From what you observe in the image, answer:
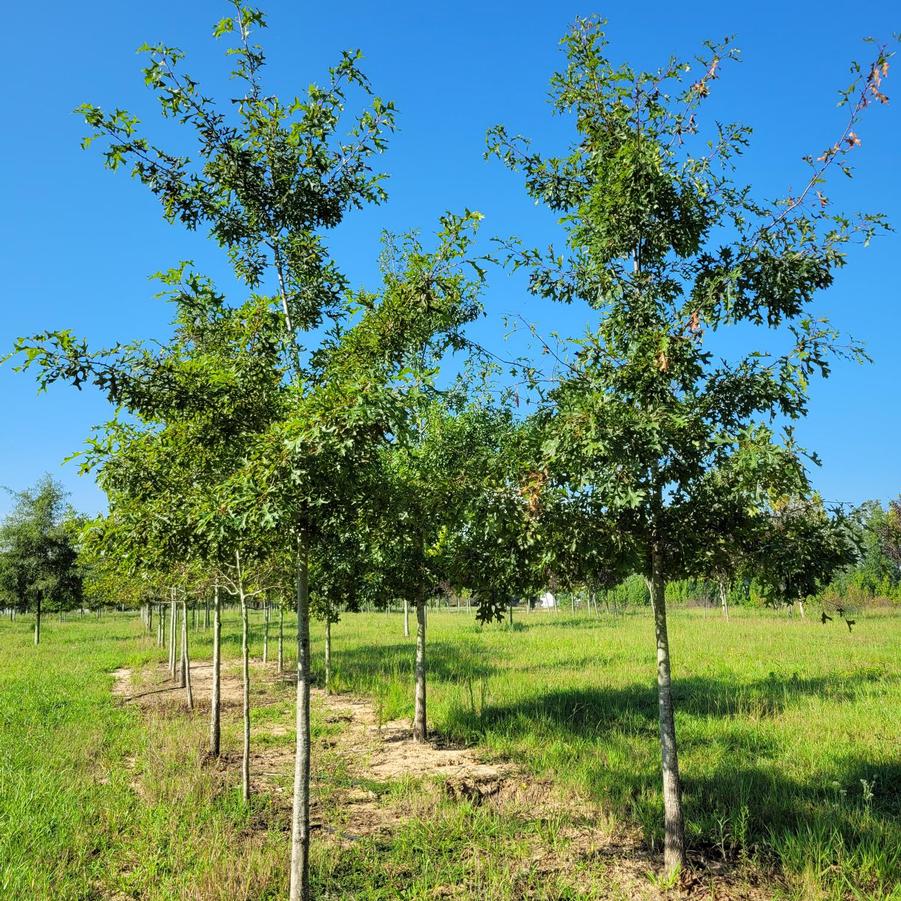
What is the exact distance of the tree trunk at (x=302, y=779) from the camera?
604cm

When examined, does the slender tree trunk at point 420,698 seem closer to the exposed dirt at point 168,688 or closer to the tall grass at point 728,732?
the tall grass at point 728,732

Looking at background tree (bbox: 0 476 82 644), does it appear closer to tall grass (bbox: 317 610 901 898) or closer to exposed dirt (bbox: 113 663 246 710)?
exposed dirt (bbox: 113 663 246 710)

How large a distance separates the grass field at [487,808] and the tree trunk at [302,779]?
2.55 ft

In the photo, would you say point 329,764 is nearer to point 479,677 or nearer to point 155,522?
point 155,522

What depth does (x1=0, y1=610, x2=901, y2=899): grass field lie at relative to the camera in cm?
677

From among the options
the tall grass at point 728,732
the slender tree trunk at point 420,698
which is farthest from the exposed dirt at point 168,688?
the slender tree trunk at point 420,698

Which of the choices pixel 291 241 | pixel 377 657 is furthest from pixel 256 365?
pixel 377 657

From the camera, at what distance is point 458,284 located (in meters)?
6.58

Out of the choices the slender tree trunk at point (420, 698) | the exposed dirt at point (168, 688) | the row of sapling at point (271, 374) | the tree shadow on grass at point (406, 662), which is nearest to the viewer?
the row of sapling at point (271, 374)

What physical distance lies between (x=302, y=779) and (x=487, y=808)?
3776 mm

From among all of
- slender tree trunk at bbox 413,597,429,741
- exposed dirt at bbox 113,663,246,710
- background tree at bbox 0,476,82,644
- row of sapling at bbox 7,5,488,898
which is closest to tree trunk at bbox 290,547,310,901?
row of sapling at bbox 7,5,488,898

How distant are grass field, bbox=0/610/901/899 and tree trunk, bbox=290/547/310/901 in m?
0.78

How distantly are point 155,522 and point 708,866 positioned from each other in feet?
24.0

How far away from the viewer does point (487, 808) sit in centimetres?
885
